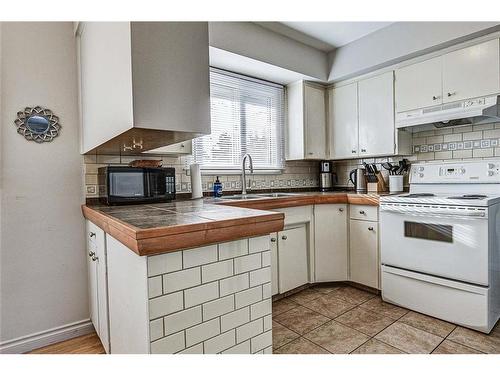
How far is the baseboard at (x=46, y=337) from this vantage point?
6.03ft

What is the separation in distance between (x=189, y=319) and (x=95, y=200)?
144cm

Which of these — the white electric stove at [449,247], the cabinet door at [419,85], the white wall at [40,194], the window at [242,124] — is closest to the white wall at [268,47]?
the window at [242,124]

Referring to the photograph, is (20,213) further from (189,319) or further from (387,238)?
(387,238)

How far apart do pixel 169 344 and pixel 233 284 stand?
0.95 feet

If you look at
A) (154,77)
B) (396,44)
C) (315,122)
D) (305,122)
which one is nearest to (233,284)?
(154,77)

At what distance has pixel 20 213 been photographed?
73.6 inches

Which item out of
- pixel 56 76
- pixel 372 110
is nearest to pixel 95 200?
pixel 56 76

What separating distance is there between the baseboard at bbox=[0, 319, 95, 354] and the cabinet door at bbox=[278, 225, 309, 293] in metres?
1.45

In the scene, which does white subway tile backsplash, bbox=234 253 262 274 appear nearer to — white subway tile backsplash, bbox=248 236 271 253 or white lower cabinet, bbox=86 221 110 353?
white subway tile backsplash, bbox=248 236 271 253

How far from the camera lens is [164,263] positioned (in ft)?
3.13

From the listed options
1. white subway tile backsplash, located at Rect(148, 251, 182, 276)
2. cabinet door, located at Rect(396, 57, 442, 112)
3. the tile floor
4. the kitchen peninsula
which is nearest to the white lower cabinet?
the kitchen peninsula

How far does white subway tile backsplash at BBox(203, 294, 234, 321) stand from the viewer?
3.44 feet

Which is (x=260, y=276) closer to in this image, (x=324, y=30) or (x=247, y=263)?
(x=247, y=263)

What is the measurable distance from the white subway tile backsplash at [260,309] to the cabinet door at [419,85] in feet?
7.33
